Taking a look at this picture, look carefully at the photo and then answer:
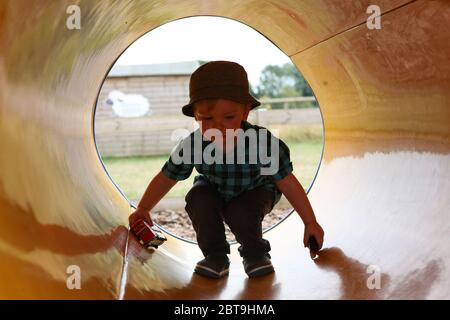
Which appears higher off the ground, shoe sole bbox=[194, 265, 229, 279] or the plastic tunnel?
the plastic tunnel

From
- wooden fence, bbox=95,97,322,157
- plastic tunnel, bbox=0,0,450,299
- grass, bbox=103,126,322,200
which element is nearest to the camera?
plastic tunnel, bbox=0,0,450,299

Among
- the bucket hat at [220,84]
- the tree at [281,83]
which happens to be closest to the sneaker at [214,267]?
the bucket hat at [220,84]

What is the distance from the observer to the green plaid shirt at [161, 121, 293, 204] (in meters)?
1.86

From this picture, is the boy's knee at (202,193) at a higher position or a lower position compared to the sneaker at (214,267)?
higher

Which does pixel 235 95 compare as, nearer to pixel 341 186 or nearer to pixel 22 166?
pixel 22 166

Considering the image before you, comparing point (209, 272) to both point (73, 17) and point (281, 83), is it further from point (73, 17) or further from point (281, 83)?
point (281, 83)

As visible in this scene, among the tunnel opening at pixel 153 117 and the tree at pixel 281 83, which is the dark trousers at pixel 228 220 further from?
the tree at pixel 281 83

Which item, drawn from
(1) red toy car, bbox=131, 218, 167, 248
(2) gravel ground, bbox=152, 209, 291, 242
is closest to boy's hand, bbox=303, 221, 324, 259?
(1) red toy car, bbox=131, 218, 167, 248

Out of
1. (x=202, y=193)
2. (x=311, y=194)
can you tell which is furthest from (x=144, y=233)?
(x=311, y=194)

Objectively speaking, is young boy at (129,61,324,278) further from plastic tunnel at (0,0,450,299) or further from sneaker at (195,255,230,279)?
plastic tunnel at (0,0,450,299)

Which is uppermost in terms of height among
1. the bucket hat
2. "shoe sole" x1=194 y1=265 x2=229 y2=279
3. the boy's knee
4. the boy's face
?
the bucket hat

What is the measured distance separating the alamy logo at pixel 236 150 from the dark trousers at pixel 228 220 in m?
0.11

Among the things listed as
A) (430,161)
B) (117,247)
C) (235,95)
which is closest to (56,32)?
(235,95)

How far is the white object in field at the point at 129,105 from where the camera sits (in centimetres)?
795
